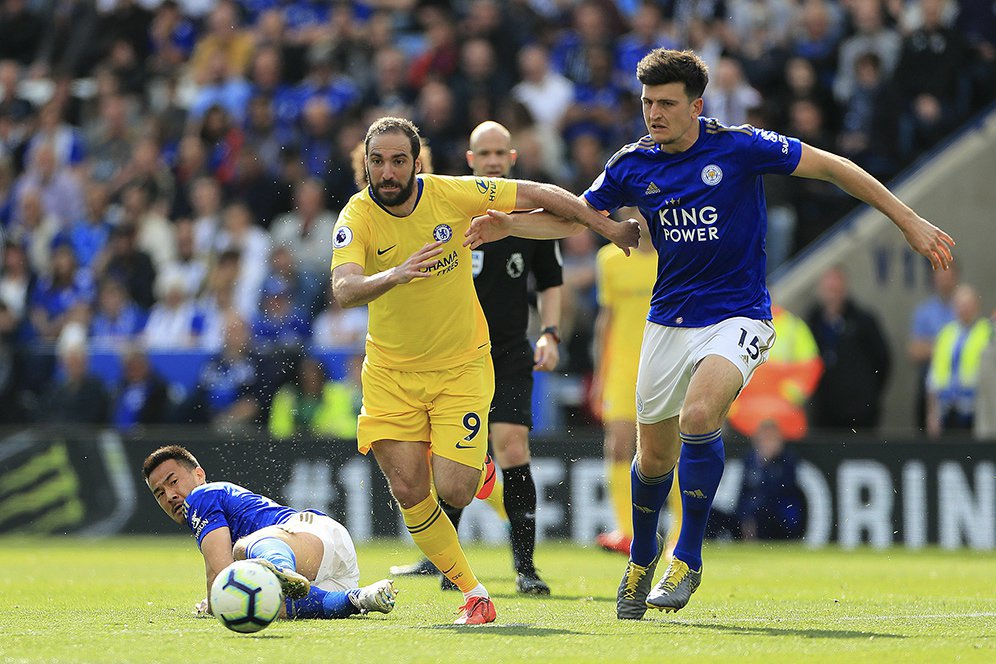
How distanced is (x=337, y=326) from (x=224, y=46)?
6.45 metres

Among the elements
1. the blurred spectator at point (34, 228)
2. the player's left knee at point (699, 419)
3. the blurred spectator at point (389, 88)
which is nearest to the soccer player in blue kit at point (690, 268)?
the player's left knee at point (699, 419)

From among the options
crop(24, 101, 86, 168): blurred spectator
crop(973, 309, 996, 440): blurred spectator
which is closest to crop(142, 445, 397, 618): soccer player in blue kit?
crop(973, 309, 996, 440): blurred spectator

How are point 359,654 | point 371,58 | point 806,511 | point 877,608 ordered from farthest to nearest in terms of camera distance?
point 371,58 < point 806,511 < point 877,608 < point 359,654

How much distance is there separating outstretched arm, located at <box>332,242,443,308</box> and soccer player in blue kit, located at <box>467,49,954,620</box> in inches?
27.0

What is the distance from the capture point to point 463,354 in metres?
8.70

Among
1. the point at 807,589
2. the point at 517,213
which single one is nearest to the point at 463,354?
the point at 517,213

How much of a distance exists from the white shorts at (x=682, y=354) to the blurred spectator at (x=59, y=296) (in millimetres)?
12631

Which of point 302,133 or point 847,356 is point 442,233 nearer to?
point 847,356

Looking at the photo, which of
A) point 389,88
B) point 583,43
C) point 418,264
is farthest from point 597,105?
point 418,264

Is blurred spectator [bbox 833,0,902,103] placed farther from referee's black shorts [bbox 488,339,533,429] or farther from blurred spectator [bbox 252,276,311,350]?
referee's black shorts [bbox 488,339,533,429]

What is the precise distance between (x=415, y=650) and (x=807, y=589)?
14.6 feet

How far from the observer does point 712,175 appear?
8.39 meters

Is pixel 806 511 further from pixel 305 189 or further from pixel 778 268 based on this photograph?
pixel 305 189

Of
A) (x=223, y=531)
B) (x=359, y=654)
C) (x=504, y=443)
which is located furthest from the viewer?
(x=504, y=443)
